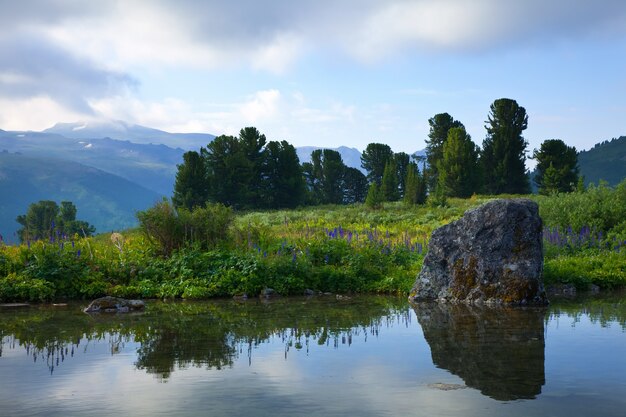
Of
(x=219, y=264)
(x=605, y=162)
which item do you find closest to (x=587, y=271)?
(x=219, y=264)

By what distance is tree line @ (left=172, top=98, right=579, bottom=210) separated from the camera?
54406 mm

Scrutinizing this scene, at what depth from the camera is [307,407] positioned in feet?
17.3

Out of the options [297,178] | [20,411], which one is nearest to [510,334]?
A: [20,411]

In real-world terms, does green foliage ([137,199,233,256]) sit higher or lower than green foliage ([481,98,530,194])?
lower

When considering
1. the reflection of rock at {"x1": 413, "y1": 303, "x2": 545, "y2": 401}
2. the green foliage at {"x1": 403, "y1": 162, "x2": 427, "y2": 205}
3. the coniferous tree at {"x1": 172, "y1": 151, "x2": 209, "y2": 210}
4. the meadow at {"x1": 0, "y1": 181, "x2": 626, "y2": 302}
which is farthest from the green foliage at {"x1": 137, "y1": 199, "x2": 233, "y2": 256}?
the coniferous tree at {"x1": 172, "y1": 151, "x2": 209, "y2": 210}

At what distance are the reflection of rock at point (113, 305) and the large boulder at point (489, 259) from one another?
5.39 metres

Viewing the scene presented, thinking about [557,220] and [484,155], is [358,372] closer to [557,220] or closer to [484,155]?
[557,220]

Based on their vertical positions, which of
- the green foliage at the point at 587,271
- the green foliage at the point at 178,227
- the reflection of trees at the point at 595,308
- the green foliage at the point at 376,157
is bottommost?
the reflection of trees at the point at 595,308

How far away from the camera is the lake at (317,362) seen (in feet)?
17.7

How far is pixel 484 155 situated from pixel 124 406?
59.7m

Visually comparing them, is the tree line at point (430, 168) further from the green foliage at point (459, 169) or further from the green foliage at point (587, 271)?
the green foliage at point (587, 271)

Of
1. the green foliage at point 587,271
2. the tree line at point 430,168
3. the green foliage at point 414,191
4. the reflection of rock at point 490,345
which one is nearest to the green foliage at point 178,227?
the reflection of rock at point 490,345

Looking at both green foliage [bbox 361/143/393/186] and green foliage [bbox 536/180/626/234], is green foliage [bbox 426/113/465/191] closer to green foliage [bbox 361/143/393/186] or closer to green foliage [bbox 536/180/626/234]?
green foliage [bbox 361/143/393/186]

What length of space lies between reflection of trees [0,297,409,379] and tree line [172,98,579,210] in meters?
38.7
